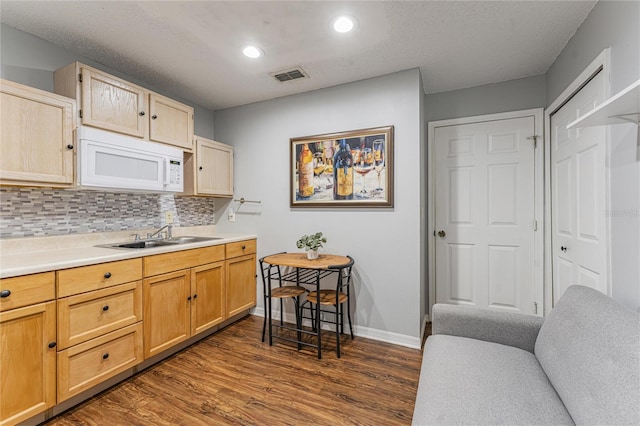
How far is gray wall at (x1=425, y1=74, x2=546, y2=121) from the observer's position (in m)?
2.60

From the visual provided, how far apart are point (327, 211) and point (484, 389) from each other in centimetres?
193

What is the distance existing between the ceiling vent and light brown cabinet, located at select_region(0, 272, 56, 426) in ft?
7.14

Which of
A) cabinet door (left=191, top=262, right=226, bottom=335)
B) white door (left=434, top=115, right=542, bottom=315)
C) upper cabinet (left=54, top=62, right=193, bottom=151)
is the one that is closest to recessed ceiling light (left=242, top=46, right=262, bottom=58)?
upper cabinet (left=54, top=62, right=193, bottom=151)

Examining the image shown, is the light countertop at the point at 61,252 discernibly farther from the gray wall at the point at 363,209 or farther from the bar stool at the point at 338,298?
the bar stool at the point at 338,298

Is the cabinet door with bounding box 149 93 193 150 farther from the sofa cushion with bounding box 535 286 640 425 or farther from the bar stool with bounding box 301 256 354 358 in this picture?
the sofa cushion with bounding box 535 286 640 425

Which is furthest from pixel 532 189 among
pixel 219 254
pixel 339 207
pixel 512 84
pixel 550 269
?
pixel 219 254

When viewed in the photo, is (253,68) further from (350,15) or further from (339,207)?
(339,207)

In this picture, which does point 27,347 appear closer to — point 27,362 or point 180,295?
point 27,362

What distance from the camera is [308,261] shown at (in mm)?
2469

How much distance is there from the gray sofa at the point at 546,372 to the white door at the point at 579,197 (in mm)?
588

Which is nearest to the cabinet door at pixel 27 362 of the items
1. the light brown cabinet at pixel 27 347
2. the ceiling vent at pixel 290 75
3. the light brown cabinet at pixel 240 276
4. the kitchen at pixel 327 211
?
the light brown cabinet at pixel 27 347

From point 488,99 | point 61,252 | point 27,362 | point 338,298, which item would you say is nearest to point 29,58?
point 61,252

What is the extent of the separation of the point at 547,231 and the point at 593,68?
137cm

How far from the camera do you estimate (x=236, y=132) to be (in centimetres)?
335
